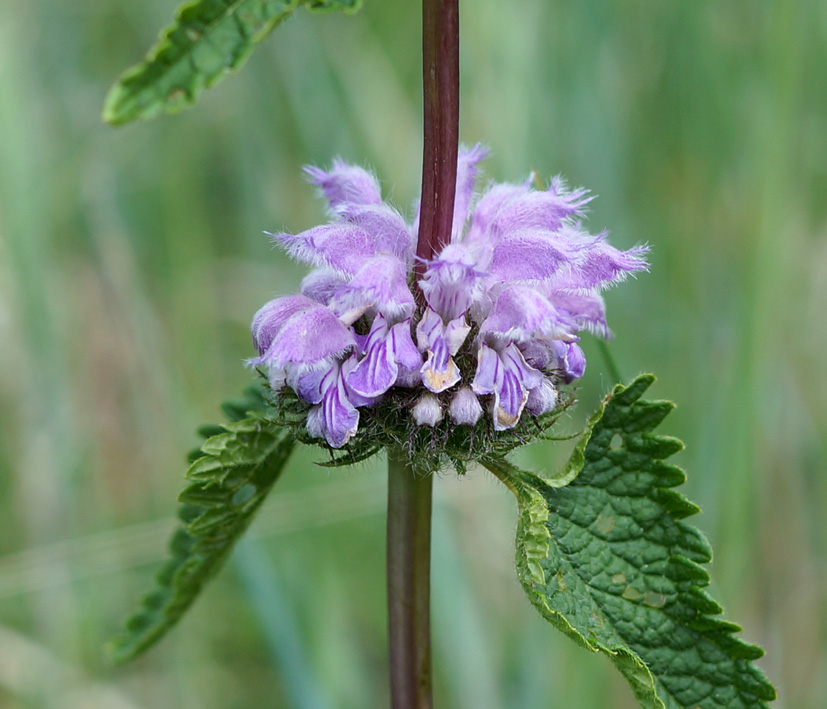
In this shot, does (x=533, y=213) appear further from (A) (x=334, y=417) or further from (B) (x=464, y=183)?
(A) (x=334, y=417)

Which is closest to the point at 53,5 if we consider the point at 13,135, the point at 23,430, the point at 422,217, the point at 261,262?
the point at 13,135

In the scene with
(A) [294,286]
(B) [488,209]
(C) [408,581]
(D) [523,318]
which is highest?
(A) [294,286]

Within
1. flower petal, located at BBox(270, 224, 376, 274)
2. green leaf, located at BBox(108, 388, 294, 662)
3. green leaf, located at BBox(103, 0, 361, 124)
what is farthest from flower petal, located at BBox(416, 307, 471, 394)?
green leaf, located at BBox(103, 0, 361, 124)

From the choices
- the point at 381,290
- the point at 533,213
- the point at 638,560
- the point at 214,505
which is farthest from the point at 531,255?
the point at 214,505

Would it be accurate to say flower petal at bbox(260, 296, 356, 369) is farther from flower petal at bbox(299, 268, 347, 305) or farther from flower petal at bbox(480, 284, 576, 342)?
flower petal at bbox(480, 284, 576, 342)

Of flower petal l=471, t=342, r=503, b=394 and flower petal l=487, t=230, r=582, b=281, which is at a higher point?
flower petal l=487, t=230, r=582, b=281

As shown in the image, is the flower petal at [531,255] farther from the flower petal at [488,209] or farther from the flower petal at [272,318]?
the flower petal at [272,318]
